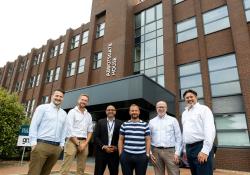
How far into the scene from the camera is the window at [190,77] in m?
15.0

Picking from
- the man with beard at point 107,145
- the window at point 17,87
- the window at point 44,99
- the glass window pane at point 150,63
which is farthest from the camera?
the window at point 17,87

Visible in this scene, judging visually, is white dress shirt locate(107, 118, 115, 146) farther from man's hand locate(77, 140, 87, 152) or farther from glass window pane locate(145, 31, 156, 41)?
glass window pane locate(145, 31, 156, 41)

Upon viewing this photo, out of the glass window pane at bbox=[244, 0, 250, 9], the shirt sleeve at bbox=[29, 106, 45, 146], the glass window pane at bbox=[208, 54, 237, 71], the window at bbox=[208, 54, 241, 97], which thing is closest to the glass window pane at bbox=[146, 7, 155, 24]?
the glass window pane at bbox=[208, 54, 237, 71]

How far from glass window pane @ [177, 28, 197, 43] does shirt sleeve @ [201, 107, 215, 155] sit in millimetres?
13365

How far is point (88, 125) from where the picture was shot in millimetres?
5168

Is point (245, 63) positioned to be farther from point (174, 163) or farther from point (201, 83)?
point (174, 163)

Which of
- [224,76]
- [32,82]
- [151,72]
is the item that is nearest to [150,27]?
[151,72]

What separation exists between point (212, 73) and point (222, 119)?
3117mm

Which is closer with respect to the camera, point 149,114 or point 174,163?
point 174,163

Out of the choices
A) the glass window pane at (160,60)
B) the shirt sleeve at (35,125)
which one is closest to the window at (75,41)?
the glass window pane at (160,60)

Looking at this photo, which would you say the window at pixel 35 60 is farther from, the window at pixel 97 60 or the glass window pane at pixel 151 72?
the glass window pane at pixel 151 72

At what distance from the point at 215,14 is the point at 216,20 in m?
0.54

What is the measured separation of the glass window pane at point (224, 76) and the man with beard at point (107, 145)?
432 inches

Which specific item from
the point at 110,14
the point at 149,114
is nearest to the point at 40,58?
the point at 110,14
